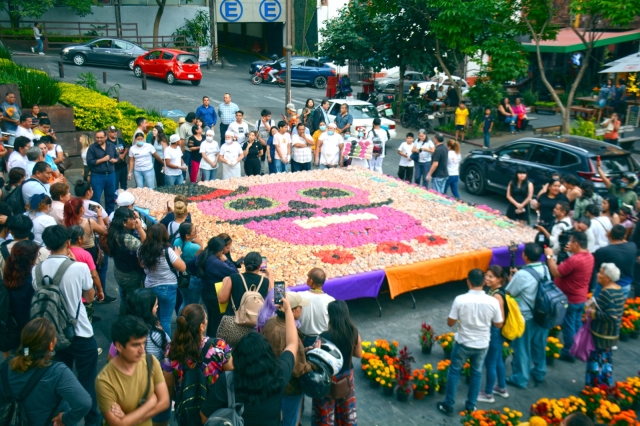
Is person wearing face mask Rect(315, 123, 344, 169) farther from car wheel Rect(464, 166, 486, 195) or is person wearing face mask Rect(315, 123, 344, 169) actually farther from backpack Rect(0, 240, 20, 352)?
backpack Rect(0, 240, 20, 352)

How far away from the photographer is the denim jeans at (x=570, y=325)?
26.9ft

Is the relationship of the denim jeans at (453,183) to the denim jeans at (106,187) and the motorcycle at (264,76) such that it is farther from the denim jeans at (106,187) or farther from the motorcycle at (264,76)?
the motorcycle at (264,76)

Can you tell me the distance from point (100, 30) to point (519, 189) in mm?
35982

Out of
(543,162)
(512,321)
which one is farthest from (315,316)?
(543,162)

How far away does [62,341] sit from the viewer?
19.5 ft

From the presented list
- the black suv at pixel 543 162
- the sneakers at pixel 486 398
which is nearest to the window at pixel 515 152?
the black suv at pixel 543 162

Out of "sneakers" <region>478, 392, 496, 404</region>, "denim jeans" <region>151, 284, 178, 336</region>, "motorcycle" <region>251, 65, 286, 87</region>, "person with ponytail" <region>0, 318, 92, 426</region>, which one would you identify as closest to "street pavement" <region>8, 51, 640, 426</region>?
"sneakers" <region>478, 392, 496, 404</region>

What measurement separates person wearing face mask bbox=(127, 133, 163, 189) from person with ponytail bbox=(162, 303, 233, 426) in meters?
8.84

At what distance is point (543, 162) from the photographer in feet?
46.3

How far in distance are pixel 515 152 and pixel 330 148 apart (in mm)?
4477

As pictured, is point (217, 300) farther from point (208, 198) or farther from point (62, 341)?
point (208, 198)

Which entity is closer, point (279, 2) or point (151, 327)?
Answer: point (151, 327)

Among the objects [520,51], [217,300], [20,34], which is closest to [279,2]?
[20,34]

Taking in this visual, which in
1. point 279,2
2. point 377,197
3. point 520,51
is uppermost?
point 279,2
